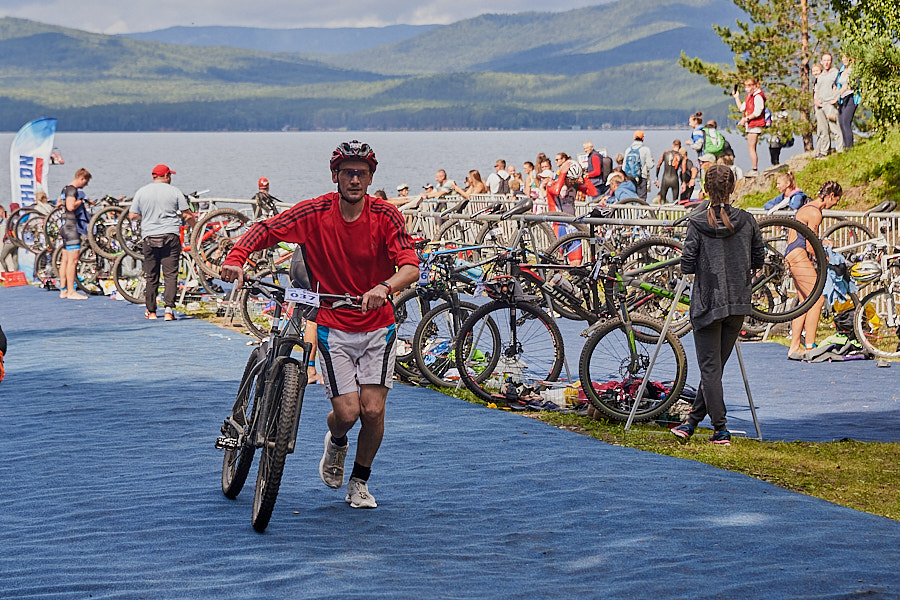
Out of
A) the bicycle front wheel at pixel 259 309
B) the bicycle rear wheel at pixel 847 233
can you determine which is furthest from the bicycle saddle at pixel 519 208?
the bicycle rear wheel at pixel 847 233

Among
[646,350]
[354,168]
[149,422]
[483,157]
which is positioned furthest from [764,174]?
[483,157]

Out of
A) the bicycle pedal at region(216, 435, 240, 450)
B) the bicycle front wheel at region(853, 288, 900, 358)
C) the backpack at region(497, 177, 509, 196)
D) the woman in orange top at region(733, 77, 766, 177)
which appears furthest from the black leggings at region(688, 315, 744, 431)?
the backpack at region(497, 177, 509, 196)

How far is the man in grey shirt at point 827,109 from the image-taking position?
21438 millimetres

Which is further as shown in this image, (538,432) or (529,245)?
→ (529,245)

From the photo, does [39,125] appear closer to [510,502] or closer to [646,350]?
[646,350]

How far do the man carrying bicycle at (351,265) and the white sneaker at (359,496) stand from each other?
1.55 ft

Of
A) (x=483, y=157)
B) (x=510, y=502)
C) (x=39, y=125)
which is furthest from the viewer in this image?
(x=483, y=157)

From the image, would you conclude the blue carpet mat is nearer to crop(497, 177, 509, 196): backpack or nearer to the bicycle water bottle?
the bicycle water bottle

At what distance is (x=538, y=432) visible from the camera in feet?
29.3

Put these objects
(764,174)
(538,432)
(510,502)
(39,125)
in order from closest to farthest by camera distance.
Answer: (510,502), (538,432), (764,174), (39,125)

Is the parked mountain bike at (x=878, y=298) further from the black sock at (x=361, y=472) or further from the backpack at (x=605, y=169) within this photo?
the backpack at (x=605, y=169)

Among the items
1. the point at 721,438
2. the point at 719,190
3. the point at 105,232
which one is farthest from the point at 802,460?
the point at 105,232

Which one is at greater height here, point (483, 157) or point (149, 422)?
point (483, 157)

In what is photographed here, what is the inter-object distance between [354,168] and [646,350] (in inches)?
164
